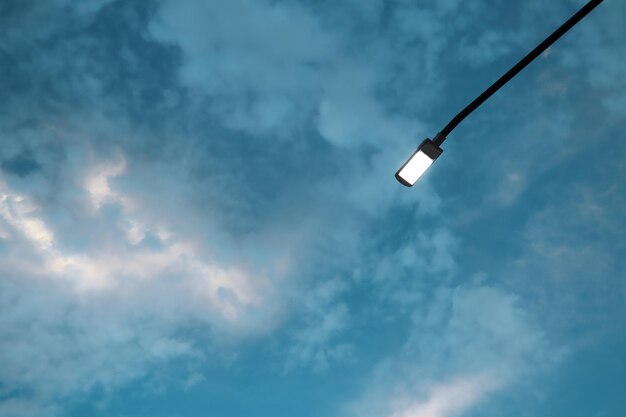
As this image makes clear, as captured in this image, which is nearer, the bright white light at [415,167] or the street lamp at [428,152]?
the street lamp at [428,152]

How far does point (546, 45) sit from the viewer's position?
4379 mm

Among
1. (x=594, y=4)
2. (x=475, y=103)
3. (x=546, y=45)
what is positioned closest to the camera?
(x=594, y=4)

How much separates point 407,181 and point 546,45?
7.73ft

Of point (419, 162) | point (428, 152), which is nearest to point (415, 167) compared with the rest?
point (419, 162)

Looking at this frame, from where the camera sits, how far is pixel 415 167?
5547 mm

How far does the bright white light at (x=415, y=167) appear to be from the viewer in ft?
17.9

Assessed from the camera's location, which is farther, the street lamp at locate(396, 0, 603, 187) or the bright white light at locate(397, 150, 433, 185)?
the bright white light at locate(397, 150, 433, 185)

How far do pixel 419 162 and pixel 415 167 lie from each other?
0.31ft

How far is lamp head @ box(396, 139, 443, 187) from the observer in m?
5.43

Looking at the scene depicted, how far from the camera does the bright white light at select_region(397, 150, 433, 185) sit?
17.9 ft

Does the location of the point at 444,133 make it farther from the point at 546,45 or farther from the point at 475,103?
the point at 546,45

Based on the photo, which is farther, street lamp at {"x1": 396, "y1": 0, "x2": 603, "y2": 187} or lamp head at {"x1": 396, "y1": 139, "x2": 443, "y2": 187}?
lamp head at {"x1": 396, "y1": 139, "x2": 443, "y2": 187}

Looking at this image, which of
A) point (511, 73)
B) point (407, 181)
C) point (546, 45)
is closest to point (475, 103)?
point (511, 73)

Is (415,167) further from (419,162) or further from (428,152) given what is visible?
(428,152)
